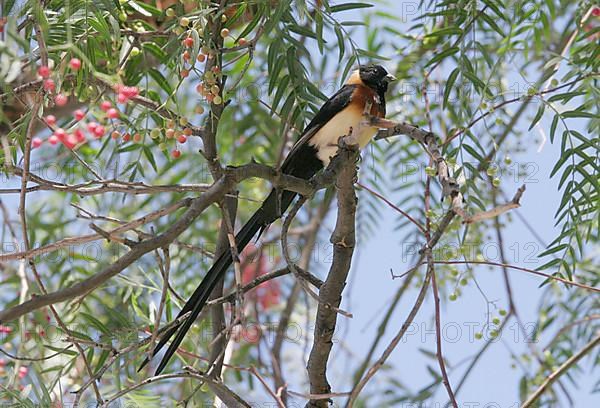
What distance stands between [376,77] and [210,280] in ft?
3.23

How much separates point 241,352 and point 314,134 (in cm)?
120

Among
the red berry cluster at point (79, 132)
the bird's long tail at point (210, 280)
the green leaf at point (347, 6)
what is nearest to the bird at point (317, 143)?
the bird's long tail at point (210, 280)

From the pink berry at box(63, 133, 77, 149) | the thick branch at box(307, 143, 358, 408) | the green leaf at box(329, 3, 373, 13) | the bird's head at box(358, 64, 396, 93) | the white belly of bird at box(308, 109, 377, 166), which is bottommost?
the thick branch at box(307, 143, 358, 408)

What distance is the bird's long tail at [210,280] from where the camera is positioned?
175cm

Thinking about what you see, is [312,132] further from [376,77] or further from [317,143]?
[376,77]

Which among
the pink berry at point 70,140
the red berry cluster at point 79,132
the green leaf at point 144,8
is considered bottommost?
the pink berry at point 70,140

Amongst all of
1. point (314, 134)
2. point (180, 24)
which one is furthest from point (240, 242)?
point (180, 24)

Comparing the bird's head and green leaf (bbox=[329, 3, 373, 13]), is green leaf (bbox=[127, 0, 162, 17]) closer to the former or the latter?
green leaf (bbox=[329, 3, 373, 13])

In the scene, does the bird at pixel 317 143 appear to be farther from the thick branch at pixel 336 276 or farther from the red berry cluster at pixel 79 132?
the red berry cluster at pixel 79 132

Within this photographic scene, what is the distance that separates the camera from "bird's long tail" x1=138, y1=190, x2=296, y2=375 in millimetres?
1752

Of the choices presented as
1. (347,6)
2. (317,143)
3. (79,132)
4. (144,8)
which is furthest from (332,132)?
(79,132)

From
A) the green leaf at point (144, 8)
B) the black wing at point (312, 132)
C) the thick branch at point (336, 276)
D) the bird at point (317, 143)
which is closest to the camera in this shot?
the thick branch at point (336, 276)

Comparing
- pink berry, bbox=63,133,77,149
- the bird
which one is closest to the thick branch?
the bird

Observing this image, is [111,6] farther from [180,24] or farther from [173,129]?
[173,129]
